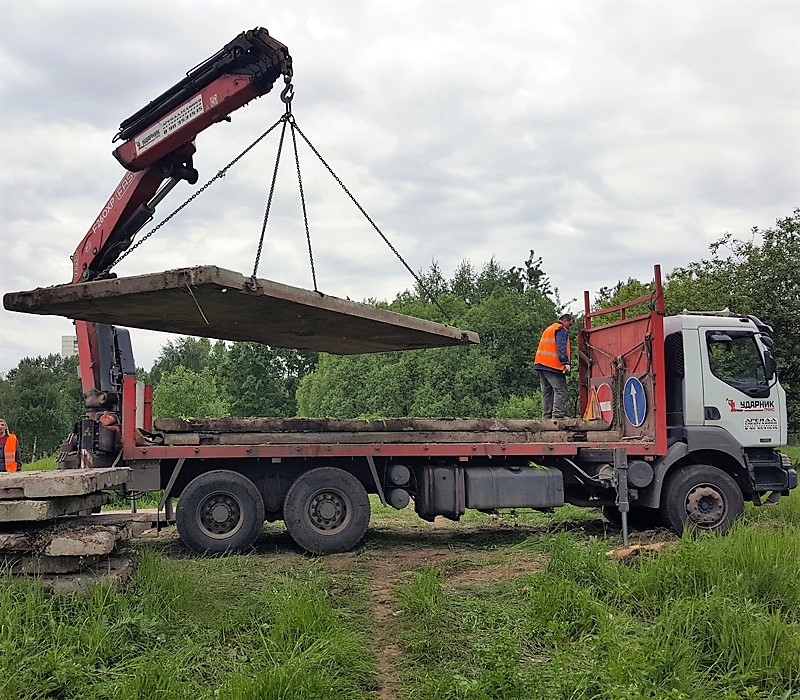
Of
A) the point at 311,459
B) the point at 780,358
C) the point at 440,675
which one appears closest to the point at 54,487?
the point at 440,675

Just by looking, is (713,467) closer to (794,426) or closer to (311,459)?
(311,459)

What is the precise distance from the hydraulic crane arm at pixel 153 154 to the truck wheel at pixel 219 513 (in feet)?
4.70

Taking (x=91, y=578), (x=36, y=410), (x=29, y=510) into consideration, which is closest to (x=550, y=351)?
(x=91, y=578)

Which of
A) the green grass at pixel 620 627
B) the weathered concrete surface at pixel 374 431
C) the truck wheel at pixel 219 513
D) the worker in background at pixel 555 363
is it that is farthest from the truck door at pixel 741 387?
the truck wheel at pixel 219 513

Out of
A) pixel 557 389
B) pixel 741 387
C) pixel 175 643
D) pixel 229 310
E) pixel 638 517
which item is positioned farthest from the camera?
pixel 557 389

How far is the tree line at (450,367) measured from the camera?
22.2 metres

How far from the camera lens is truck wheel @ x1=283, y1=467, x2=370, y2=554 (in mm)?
9016

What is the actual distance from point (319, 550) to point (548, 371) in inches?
175

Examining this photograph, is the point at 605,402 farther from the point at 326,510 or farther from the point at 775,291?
the point at 775,291

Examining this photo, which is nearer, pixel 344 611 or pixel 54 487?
pixel 54 487

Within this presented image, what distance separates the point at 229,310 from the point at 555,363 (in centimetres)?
560

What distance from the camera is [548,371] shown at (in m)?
11.6

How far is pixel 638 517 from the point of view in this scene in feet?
35.9

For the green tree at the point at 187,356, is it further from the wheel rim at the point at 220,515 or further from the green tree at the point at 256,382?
the wheel rim at the point at 220,515
